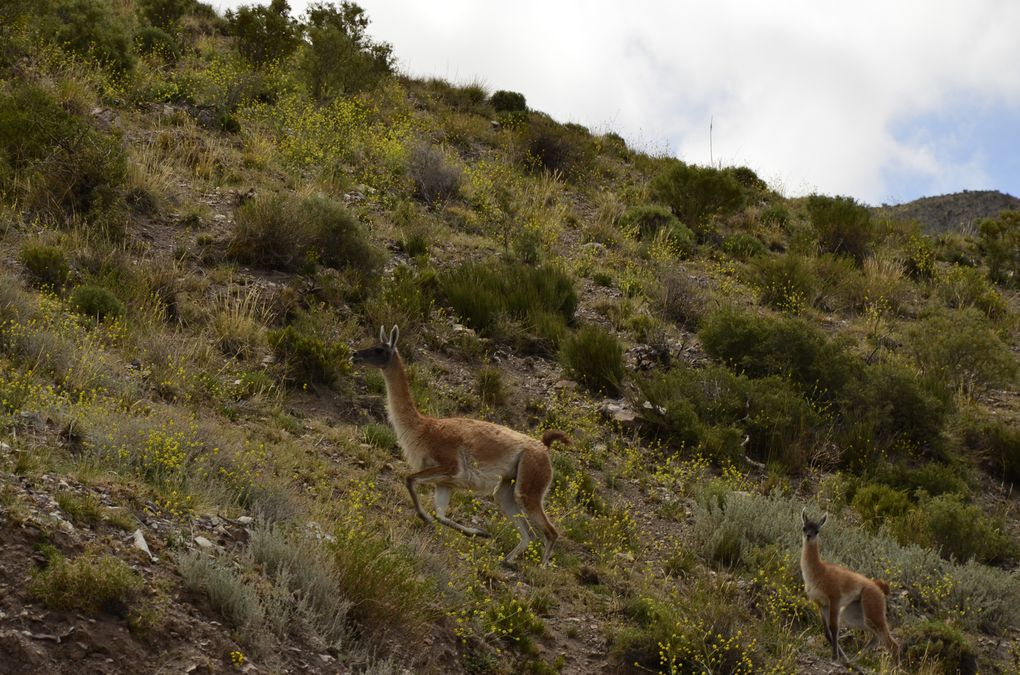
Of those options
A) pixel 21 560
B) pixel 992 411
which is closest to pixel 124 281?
pixel 21 560

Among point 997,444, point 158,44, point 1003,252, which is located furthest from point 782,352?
point 158,44

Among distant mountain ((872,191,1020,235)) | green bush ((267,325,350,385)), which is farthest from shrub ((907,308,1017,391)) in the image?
distant mountain ((872,191,1020,235))

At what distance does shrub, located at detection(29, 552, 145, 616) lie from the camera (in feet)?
18.2

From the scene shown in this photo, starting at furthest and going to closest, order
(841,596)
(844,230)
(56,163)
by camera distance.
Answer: (844,230) → (56,163) → (841,596)

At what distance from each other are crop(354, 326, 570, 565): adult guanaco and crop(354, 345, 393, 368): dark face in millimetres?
14

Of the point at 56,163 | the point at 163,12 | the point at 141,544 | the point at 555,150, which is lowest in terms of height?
the point at 141,544

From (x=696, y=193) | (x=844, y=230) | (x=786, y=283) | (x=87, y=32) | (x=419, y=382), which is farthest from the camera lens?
(x=844, y=230)

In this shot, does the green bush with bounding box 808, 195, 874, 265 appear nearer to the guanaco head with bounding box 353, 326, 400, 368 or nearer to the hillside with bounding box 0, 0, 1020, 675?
the hillside with bounding box 0, 0, 1020, 675

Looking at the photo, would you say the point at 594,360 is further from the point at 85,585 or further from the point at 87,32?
the point at 87,32

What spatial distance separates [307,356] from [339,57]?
1225 centimetres

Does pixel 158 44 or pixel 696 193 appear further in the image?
pixel 696 193

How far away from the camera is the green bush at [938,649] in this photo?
29.1ft

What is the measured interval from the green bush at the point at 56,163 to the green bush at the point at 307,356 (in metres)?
3.10

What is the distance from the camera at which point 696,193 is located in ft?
73.9
